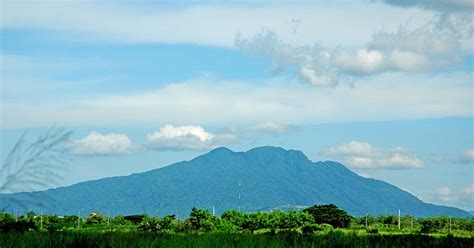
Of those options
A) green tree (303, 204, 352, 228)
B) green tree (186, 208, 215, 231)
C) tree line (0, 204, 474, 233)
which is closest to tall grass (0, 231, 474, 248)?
tree line (0, 204, 474, 233)

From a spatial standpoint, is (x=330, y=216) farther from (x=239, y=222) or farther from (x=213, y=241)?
(x=213, y=241)

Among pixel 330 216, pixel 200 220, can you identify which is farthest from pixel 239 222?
pixel 330 216

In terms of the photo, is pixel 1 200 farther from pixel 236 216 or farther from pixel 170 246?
pixel 236 216

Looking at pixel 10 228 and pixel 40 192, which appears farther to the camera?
pixel 10 228

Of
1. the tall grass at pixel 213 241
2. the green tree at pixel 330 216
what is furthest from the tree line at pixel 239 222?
the tall grass at pixel 213 241

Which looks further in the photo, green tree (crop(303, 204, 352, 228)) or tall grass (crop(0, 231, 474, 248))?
green tree (crop(303, 204, 352, 228))

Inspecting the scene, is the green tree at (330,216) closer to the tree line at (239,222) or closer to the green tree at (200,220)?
the tree line at (239,222)

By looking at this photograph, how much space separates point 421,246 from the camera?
24.8 feet

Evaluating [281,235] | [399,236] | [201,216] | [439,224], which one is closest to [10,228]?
[281,235]

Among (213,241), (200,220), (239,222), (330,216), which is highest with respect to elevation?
(213,241)

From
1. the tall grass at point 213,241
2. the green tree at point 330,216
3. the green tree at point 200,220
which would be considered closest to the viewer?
the tall grass at point 213,241

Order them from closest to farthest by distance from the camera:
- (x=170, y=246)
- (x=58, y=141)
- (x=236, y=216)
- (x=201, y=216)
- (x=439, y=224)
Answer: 1. (x=58, y=141)
2. (x=170, y=246)
3. (x=201, y=216)
4. (x=236, y=216)
5. (x=439, y=224)

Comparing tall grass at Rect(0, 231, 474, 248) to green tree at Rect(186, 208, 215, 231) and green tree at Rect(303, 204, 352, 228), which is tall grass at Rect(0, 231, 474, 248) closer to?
green tree at Rect(186, 208, 215, 231)

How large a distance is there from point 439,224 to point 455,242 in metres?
53.4
